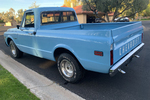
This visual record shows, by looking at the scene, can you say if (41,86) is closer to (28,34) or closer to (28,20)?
(28,34)

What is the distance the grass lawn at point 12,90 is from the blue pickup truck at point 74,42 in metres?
1.03

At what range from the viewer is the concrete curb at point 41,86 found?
288 cm

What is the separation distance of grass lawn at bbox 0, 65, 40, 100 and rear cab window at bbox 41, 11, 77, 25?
1.95 m

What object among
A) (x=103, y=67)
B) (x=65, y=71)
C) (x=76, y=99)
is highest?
(x=103, y=67)

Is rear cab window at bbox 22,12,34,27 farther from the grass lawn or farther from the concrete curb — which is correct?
the grass lawn

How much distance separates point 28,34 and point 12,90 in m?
1.92

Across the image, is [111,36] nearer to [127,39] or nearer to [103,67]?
[103,67]

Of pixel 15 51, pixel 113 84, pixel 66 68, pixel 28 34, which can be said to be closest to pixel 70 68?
pixel 66 68

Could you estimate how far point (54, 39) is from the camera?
11.2 ft

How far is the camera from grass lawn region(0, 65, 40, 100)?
2812mm

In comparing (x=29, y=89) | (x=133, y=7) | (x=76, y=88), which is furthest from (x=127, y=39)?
(x=133, y=7)

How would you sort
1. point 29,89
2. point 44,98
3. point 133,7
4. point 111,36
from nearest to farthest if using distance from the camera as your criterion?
1. point 111,36
2. point 44,98
3. point 29,89
4. point 133,7

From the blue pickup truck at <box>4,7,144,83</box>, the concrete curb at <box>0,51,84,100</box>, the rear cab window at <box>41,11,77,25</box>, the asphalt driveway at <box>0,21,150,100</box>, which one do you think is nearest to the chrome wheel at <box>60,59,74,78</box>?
the blue pickup truck at <box>4,7,144,83</box>

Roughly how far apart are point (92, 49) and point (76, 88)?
3.90ft
